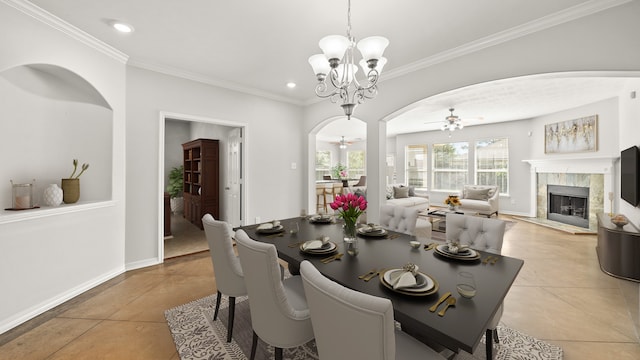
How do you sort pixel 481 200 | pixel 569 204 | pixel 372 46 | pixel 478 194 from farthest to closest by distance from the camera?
pixel 478 194 → pixel 481 200 → pixel 569 204 → pixel 372 46

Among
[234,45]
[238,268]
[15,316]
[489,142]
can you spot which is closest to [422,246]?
[238,268]

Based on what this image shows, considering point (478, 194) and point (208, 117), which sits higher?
point (208, 117)

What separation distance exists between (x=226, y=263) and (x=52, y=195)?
2187mm

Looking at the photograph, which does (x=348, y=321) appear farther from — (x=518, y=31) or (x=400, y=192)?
(x=400, y=192)

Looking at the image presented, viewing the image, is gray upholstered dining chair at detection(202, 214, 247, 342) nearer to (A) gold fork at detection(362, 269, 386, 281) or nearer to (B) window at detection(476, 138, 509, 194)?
(A) gold fork at detection(362, 269, 386, 281)

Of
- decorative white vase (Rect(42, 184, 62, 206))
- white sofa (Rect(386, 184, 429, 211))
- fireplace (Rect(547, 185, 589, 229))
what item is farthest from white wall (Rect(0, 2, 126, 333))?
fireplace (Rect(547, 185, 589, 229))

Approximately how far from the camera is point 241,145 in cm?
452

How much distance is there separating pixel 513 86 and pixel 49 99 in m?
6.35

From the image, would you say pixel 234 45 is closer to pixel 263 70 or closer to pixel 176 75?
pixel 263 70

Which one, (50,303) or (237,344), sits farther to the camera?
(50,303)

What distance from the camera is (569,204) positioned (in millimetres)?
5922

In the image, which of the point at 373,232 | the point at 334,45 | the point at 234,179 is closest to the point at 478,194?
the point at 373,232

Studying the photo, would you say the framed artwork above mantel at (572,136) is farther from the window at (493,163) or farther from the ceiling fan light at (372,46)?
the ceiling fan light at (372,46)

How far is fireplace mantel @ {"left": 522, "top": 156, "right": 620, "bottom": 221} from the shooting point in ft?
16.5
